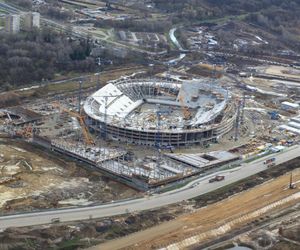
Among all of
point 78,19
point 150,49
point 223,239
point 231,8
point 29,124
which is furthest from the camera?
point 231,8

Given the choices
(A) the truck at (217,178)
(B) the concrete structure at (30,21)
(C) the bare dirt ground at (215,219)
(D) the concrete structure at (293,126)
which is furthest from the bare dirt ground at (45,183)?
(B) the concrete structure at (30,21)

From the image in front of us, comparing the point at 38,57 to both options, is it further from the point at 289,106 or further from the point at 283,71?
the point at 283,71

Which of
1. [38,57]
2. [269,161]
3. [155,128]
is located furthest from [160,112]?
[38,57]

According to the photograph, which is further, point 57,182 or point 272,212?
point 57,182

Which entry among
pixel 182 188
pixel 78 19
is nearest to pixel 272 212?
pixel 182 188

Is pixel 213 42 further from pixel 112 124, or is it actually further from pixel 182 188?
pixel 182 188

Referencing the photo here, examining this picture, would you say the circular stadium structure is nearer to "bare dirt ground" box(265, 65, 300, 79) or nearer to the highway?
the highway

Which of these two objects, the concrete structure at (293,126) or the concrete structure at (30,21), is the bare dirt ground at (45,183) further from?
the concrete structure at (30,21)
